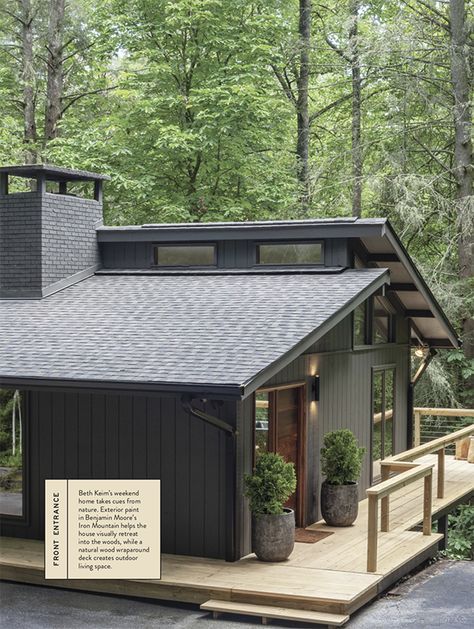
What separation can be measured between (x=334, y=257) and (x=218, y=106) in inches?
300

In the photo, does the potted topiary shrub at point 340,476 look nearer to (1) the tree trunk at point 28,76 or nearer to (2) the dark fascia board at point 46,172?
(2) the dark fascia board at point 46,172

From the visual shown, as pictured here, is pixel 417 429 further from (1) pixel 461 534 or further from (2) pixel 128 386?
(2) pixel 128 386

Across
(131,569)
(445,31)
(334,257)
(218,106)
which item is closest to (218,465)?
(131,569)

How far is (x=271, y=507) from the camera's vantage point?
9094 millimetres

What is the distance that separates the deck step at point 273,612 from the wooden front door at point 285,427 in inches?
82.6

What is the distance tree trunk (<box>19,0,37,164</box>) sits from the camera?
18.8 metres

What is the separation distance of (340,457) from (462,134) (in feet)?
30.7

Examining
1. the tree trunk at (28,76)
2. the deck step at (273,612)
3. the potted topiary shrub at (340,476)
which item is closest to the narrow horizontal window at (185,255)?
the potted topiary shrub at (340,476)

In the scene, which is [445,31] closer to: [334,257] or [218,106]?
[218,106]

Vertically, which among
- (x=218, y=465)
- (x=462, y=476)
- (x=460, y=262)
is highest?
(x=460, y=262)

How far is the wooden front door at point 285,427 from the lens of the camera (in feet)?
33.5

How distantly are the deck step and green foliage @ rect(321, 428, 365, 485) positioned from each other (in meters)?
2.92

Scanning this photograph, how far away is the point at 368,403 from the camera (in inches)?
516

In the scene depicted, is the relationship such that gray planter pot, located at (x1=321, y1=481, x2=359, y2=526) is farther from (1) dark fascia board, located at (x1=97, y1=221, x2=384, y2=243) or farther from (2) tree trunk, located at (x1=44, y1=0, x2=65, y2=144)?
(2) tree trunk, located at (x1=44, y1=0, x2=65, y2=144)
